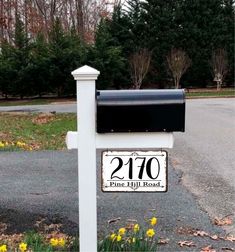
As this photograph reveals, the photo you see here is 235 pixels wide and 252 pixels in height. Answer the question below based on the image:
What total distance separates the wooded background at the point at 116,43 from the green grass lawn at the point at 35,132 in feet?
45.5

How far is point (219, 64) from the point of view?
3519 cm

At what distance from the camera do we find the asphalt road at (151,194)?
4.64 meters

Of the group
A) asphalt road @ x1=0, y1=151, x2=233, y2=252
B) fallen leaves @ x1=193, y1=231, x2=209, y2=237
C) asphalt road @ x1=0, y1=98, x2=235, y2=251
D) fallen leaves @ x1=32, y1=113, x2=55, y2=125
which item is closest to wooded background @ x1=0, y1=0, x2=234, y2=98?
fallen leaves @ x1=32, y1=113, x2=55, y2=125

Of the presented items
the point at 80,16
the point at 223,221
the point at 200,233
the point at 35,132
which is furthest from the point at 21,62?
the point at 200,233

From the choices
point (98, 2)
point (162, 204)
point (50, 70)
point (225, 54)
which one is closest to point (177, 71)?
point (225, 54)

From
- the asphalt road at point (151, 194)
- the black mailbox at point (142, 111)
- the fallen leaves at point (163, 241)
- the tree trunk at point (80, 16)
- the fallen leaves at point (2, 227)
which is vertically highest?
the tree trunk at point (80, 16)

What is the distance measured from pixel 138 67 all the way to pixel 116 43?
3464mm

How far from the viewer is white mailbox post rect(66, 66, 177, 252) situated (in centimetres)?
307

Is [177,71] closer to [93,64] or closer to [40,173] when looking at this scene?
[93,64]

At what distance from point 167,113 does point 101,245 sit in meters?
1.17

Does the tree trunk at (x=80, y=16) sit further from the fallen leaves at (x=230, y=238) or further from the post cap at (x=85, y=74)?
the post cap at (x=85, y=74)

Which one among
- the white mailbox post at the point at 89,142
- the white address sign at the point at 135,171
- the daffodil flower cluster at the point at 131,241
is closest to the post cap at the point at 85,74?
the white mailbox post at the point at 89,142

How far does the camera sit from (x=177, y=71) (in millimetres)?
34281

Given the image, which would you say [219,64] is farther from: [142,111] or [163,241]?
[142,111]
